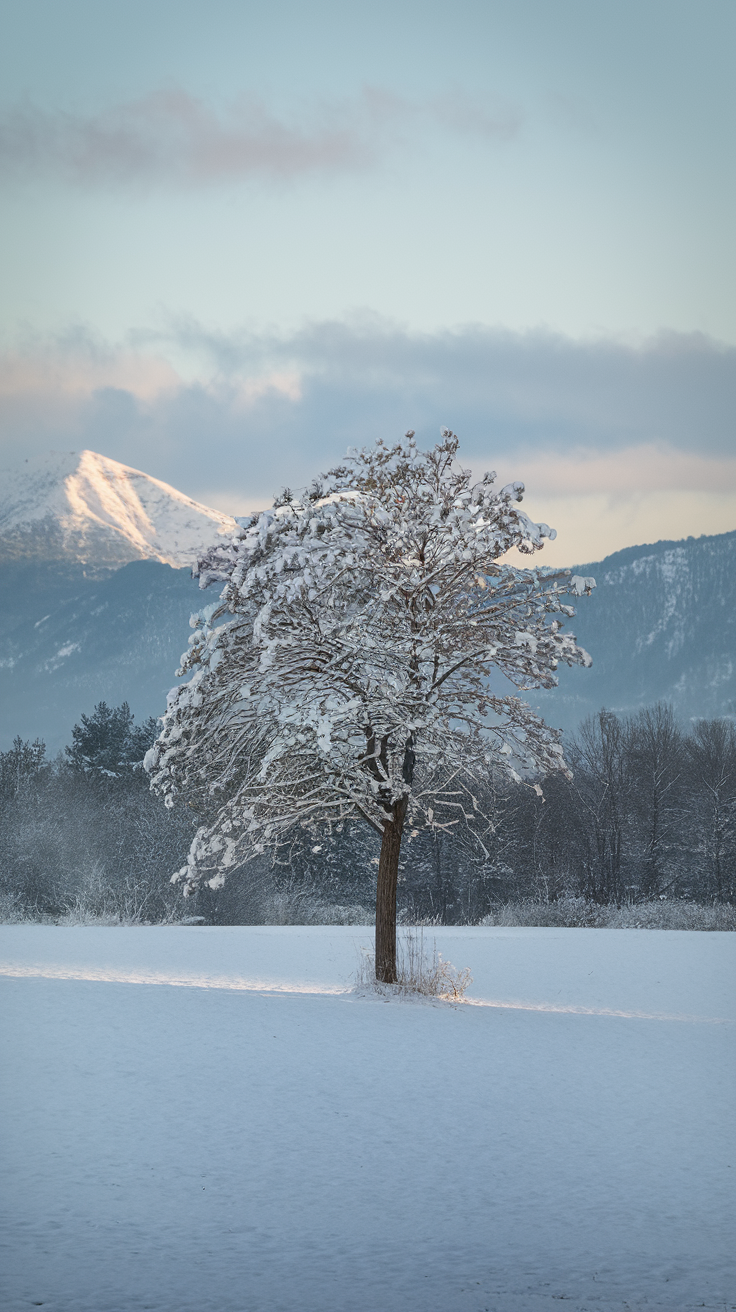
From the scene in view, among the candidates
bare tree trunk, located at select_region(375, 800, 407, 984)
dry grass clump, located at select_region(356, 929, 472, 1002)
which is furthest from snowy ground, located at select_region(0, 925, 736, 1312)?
bare tree trunk, located at select_region(375, 800, 407, 984)

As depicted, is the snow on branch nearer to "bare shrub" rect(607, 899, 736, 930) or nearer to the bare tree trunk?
the bare tree trunk

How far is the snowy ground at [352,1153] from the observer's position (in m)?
4.60

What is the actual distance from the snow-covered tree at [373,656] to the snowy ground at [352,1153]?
247 cm

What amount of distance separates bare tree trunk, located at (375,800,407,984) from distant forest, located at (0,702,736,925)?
74.1 feet

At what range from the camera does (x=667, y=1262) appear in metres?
5.04

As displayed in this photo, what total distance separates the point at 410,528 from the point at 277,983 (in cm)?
656

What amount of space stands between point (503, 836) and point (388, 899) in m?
31.7

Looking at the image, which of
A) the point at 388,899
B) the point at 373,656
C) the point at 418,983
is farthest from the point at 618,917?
the point at 373,656

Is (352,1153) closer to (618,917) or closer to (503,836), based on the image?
(618,917)

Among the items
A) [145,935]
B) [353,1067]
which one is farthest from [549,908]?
[353,1067]

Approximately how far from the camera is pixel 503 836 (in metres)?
43.8

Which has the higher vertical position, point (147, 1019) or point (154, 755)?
point (154, 755)

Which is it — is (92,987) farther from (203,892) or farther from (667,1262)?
(203,892)

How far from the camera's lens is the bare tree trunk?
42.2ft
